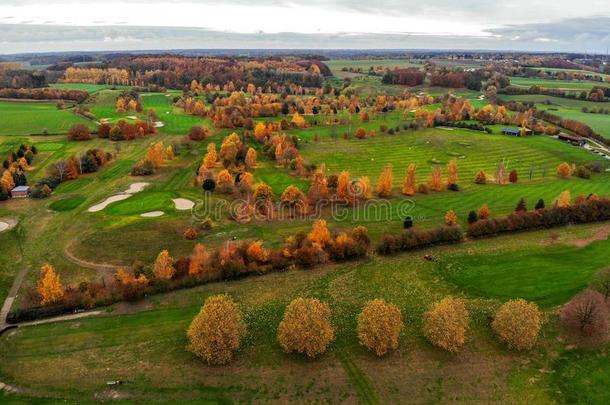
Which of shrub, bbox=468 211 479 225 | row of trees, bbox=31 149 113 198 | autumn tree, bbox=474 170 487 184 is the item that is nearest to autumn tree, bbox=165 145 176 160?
row of trees, bbox=31 149 113 198

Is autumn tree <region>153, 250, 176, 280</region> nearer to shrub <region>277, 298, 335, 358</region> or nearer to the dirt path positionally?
the dirt path

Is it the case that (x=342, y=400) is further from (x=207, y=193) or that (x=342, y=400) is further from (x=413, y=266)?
(x=207, y=193)

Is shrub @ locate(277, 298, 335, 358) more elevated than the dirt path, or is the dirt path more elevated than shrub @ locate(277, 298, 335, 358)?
shrub @ locate(277, 298, 335, 358)

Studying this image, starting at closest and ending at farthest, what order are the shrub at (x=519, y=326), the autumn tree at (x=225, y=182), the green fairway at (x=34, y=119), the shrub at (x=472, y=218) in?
1. the shrub at (x=519, y=326)
2. the shrub at (x=472, y=218)
3. the autumn tree at (x=225, y=182)
4. the green fairway at (x=34, y=119)

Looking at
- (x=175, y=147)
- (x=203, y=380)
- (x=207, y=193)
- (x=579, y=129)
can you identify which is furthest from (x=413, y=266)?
(x=579, y=129)

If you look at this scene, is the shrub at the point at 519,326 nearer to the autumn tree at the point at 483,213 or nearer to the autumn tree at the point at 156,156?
the autumn tree at the point at 483,213

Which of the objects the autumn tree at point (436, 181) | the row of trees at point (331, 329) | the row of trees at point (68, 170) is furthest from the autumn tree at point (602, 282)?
the row of trees at point (68, 170)
